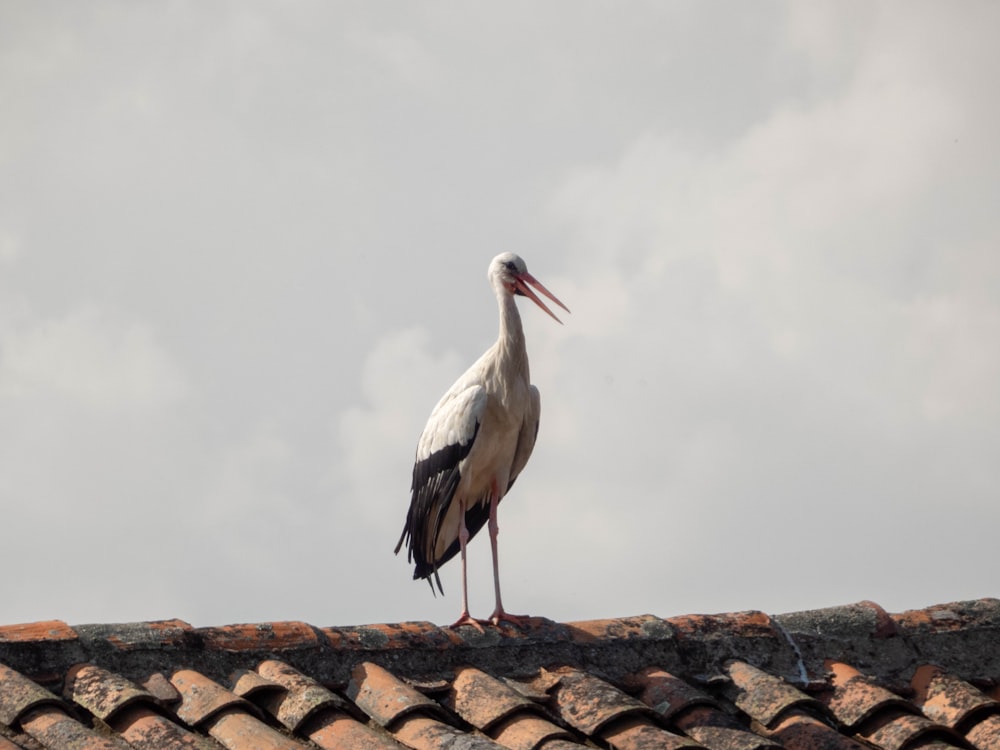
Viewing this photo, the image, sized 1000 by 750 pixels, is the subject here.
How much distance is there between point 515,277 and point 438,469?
129 centimetres

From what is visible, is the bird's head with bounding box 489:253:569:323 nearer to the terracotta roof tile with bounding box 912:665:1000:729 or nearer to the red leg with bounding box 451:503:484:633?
the red leg with bounding box 451:503:484:633

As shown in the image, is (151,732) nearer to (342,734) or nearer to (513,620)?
(342,734)

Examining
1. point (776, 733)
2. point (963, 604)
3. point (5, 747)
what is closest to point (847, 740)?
point (776, 733)

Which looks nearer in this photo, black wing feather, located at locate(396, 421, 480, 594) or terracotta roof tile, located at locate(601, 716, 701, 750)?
terracotta roof tile, located at locate(601, 716, 701, 750)

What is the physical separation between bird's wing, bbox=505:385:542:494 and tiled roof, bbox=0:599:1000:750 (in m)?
2.50

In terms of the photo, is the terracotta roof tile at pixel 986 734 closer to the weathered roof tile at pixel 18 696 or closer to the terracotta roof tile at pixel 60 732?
the terracotta roof tile at pixel 60 732

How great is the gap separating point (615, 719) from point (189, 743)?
1.28m

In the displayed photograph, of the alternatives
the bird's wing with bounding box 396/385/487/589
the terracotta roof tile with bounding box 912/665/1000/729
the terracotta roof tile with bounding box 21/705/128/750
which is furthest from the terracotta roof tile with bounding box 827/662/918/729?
the bird's wing with bounding box 396/385/487/589

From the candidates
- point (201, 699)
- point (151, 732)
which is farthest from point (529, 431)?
point (151, 732)

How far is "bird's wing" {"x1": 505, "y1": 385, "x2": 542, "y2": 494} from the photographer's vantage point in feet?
25.4

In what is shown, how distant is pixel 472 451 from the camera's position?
7.47 meters

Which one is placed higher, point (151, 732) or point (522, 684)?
point (522, 684)

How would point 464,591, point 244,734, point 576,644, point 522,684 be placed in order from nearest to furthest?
1. point 244,734
2. point 522,684
3. point 576,644
4. point 464,591

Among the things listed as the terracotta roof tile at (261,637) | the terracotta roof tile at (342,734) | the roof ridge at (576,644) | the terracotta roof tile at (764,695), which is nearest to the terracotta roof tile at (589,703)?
the roof ridge at (576,644)
